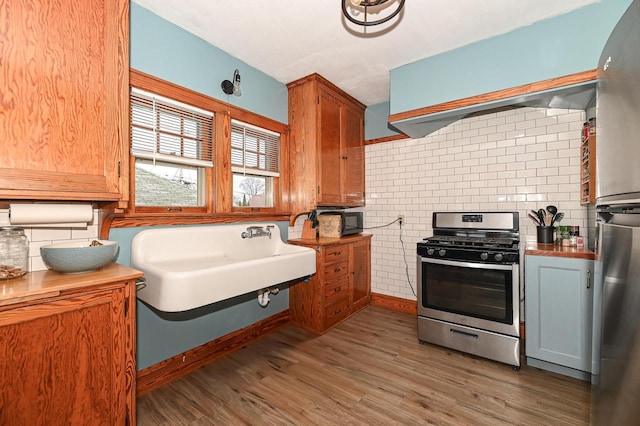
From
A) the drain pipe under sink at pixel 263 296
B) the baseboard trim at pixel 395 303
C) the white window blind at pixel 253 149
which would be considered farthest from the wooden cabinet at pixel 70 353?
the baseboard trim at pixel 395 303

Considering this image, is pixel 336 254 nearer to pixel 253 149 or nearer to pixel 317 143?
pixel 317 143

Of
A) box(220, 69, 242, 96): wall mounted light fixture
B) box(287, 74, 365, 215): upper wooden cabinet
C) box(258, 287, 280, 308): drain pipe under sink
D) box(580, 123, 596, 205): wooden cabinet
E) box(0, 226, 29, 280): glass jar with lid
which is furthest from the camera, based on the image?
box(287, 74, 365, 215): upper wooden cabinet

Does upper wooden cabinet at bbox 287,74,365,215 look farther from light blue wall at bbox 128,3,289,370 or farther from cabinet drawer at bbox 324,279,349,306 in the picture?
cabinet drawer at bbox 324,279,349,306

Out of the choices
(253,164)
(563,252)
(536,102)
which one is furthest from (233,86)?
(563,252)

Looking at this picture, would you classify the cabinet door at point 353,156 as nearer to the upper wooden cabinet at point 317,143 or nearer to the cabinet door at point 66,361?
the upper wooden cabinet at point 317,143

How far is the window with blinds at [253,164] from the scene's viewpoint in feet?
8.96

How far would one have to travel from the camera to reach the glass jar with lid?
1382mm

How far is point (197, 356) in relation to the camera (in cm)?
232

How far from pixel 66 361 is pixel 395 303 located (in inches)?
125

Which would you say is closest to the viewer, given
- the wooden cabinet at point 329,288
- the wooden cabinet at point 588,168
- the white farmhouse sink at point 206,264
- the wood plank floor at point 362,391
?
the white farmhouse sink at point 206,264

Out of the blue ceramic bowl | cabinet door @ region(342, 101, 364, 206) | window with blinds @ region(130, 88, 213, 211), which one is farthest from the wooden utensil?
the blue ceramic bowl

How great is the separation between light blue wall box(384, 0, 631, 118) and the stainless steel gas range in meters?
1.28

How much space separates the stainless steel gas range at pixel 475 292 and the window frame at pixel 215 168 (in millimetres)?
1632

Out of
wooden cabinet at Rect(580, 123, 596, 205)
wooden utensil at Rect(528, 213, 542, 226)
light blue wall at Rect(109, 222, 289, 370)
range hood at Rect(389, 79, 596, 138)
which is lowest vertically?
light blue wall at Rect(109, 222, 289, 370)
